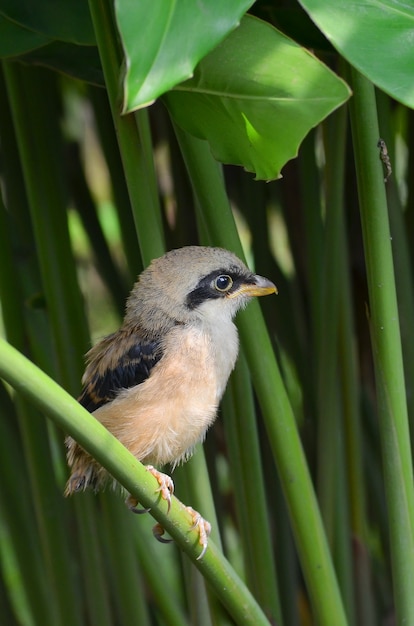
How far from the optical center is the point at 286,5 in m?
1.67

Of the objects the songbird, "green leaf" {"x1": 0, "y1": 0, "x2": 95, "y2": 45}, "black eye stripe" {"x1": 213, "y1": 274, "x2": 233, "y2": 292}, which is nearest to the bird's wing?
the songbird

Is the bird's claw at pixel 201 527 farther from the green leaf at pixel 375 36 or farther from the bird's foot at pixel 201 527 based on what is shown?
the green leaf at pixel 375 36

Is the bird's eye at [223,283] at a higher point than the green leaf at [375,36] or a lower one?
lower

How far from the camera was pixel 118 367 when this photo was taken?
56.1 inches

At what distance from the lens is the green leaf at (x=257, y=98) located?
1071 mm

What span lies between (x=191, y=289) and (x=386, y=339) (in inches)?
13.1

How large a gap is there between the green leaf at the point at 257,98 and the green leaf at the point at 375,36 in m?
0.06

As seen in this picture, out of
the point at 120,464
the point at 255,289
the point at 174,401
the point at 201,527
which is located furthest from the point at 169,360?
the point at 120,464

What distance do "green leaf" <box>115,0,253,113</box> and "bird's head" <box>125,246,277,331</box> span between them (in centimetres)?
45

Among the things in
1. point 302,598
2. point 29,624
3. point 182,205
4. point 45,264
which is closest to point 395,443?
point 45,264

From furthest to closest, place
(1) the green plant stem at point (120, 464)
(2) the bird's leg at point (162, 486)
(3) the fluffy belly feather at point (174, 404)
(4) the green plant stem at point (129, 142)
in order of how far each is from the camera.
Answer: (3) the fluffy belly feather at point (174, 404), (4) the green plant stem at point (129, 142), (2) the bird's leg at point (162, 486), (1) the green plant stem at point (120, 464)

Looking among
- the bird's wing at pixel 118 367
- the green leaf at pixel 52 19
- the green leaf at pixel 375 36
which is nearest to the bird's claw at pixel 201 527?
the bird's wing at pixel 118 367

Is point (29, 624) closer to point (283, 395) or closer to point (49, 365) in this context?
point (49, 365)

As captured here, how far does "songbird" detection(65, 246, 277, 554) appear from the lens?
4.53 ft
